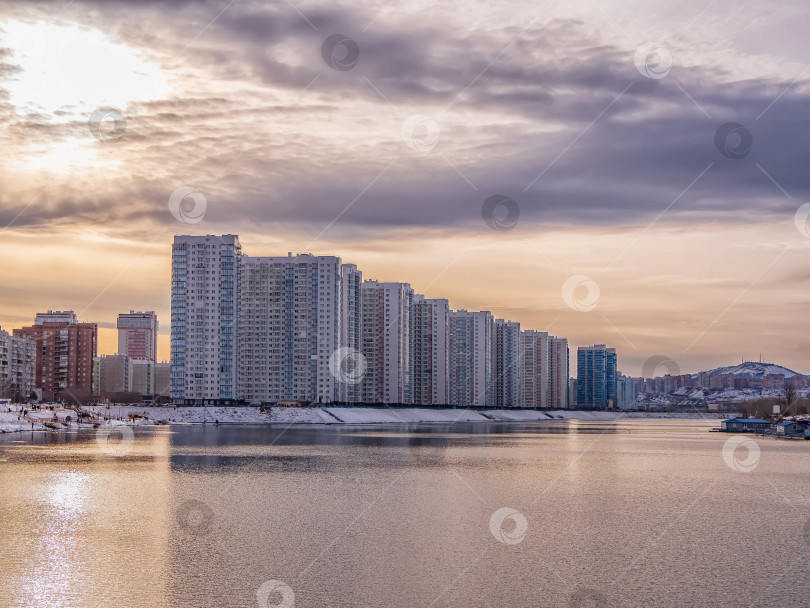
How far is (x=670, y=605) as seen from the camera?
2930 centimetres

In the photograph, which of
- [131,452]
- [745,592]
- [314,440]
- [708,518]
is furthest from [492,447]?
[745,592]

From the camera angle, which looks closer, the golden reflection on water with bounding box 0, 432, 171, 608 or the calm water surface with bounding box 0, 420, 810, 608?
the golden reflection on water with bounding box 0, 432, 171, 608

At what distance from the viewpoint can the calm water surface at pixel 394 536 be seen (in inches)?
1195

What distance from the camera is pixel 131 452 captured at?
9188cm

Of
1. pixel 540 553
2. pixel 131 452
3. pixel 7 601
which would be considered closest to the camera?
pixel 7 601

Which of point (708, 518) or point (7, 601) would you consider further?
point (708, 518)

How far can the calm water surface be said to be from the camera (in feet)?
99.6

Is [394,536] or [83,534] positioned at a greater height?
[83,534]

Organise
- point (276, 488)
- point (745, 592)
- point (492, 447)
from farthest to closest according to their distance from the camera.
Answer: point (492, 447) → point (276, 488) → point (745, 592)

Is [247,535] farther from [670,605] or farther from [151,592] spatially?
[670,605]

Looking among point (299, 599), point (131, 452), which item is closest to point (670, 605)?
point (299, 599)

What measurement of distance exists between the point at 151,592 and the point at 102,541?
9916 mm

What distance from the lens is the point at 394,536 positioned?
40.3 meters

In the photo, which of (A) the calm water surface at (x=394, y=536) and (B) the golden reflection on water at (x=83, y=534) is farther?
(A) the calm water surface at (x=394, y=536)
